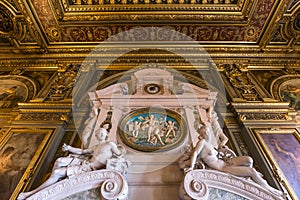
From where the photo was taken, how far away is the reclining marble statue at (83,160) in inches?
132

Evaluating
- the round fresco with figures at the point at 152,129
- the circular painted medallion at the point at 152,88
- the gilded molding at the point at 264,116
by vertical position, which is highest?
the circular painted medallion at the point at 152,88

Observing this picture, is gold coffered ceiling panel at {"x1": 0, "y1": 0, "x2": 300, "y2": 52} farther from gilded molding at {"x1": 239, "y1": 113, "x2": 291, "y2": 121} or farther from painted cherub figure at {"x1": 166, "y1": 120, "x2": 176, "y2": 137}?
painted cherub figure at {"x1": 166, "y1": 120, "x2": 176, "y2": 137}

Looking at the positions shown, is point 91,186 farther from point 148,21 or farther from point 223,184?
point 148,21

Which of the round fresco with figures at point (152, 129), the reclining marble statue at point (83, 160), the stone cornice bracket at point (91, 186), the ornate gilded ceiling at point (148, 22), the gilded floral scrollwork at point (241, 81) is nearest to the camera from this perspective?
the stone cornice bracket at point (91, 186)

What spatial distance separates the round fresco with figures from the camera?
4.27 meters

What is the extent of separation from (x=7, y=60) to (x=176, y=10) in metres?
5.77

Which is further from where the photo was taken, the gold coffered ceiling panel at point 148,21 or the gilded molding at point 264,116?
the gold coffered ceiling panel at point 148,21

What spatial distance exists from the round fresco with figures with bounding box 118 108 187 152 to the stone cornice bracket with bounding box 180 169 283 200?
1016mm

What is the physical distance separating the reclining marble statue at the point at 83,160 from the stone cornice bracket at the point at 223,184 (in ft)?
3.76

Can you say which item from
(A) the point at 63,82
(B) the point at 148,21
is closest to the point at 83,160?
(A) the point at 63,82

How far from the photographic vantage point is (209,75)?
6656mm

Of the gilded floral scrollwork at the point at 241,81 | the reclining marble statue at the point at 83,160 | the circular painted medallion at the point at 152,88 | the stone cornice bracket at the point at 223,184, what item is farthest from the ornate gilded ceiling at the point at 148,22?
the stone cornice bracket at the point at 223,184

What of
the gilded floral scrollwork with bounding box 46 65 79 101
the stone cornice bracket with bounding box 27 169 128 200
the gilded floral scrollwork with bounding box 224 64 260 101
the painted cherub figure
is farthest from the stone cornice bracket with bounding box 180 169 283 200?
the gilded floral scrollwork with bounding box 46 65 79 101

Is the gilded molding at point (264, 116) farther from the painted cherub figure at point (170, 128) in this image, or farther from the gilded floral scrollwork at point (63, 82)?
the gilded floral scrollwork at point (63, 82)
